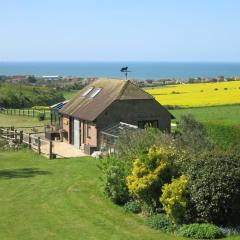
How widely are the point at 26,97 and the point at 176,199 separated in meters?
71.9

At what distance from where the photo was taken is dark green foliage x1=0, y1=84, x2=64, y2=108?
8168cm

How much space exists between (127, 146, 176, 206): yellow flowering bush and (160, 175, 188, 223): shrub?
94 centimetres

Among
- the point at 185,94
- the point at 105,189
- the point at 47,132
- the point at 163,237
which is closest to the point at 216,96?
the point at 185,94

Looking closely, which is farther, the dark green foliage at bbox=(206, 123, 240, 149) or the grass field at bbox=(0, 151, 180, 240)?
the dark green foliage at bbox=(206, 123, 240, 149)

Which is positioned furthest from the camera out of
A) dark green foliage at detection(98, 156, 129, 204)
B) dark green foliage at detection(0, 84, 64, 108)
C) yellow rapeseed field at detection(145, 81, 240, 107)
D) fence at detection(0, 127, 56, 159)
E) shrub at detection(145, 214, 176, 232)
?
dark green foliage at detection(0, 84, 64, 108)

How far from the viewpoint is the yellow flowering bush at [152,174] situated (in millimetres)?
18766

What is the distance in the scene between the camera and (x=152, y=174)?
Result: 1883cm

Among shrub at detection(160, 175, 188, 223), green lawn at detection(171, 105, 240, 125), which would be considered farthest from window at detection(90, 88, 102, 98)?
shrub at detection(160, 175, 188, 223)

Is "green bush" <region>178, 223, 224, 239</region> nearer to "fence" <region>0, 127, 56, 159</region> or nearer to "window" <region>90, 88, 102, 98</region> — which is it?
"fence" <region>0, 127, 56, 159</region>

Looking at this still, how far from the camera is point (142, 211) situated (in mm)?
19703

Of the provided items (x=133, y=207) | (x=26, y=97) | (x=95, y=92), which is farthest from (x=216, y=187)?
(x=26, y=97)

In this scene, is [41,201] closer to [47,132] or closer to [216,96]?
[47,132]

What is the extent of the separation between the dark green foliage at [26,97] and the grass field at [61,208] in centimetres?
5287

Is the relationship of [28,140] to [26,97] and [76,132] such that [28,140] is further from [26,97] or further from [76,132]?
[26,97]
